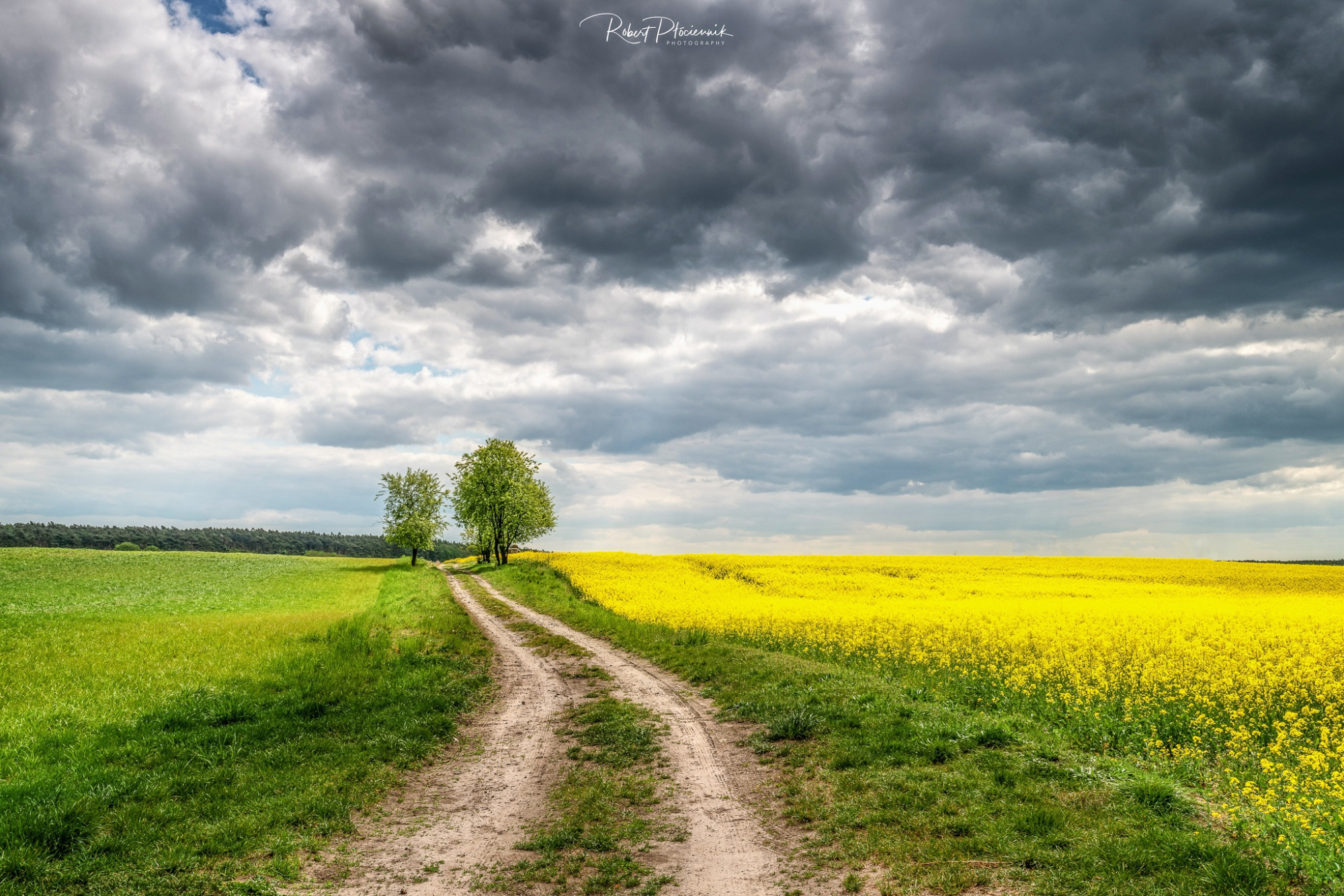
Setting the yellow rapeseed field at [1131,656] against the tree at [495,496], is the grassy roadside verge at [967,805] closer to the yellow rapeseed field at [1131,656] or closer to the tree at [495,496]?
the yellow rapeseed field at [1131,656]

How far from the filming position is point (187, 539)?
151m

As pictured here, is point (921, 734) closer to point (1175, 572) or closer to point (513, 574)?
point (513, 574)

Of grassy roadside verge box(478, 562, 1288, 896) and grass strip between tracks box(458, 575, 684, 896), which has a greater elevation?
grassy roadside verge box(478, 562, 1288, 896)

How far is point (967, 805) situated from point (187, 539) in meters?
183

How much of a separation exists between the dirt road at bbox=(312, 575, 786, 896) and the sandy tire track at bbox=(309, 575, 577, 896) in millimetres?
18

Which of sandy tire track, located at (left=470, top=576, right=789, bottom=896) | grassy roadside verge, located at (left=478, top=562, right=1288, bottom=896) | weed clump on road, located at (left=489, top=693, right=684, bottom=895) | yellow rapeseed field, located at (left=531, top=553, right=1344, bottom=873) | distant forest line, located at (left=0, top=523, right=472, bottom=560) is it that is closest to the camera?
grassy roadside verge, located at (left=478, top=562, right=1288, bottom=896)

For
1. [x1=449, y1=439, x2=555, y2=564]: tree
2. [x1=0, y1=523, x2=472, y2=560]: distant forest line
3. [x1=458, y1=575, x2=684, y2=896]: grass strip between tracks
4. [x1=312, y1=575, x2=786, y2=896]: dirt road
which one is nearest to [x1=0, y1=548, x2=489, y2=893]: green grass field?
[x1=312, y1=575, x2=786, y2=896]: dirt road

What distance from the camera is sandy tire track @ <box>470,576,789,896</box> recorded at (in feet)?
24.3

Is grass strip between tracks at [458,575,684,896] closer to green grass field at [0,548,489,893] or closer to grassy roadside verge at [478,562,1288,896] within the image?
grassy roadside verge at [478,562,1288,896]

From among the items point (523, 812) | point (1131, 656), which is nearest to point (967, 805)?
point (523, 812)

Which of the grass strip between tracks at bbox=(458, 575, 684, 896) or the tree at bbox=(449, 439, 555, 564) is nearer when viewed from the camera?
the grass strip between tracks at bbox=(458, 575, 684, 896)

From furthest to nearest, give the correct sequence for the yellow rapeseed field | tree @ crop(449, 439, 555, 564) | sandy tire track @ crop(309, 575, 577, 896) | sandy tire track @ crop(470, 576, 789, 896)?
tree @ crop(449, 439, 555, 564) < the yellow rapeseed field < sandy tire track @ crop(309, 575, 577, 896) < sandy tire track @ crop(470, 576, 789, 896)

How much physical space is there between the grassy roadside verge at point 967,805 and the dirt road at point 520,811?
0.86m

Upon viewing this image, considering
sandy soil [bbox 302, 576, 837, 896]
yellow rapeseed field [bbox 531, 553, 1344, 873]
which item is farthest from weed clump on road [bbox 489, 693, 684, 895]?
yellow rapeseed field [bbox 531, 553, 1344, 873]
